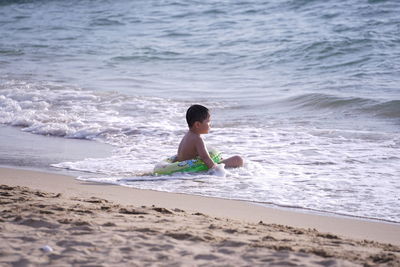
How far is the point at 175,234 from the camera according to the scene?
406 centimetres

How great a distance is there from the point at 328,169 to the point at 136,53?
10711 mm

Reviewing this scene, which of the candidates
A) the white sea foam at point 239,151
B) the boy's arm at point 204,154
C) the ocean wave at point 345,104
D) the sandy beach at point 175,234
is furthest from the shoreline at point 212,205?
the ocean wave at point 345,104

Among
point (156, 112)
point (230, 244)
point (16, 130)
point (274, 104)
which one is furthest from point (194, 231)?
point (274, 104)

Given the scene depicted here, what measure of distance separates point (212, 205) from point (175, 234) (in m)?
1.42

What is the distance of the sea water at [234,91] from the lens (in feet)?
21.0

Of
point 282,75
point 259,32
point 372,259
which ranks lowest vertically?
point 372,259

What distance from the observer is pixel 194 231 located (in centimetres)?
416

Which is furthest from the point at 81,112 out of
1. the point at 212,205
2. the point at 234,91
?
the point at 212,205

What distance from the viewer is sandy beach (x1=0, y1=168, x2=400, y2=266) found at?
368cm

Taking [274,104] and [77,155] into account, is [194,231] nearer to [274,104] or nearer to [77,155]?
[77,155]

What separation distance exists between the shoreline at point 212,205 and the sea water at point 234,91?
19 cm

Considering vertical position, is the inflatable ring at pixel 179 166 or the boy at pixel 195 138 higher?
the boy at pixel 195 138

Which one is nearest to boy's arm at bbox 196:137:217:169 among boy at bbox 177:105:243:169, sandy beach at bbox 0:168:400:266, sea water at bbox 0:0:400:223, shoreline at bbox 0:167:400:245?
boy at bbox 177:105:243:169

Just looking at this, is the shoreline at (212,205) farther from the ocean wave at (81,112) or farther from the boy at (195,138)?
the ocean wave at (81,112)
